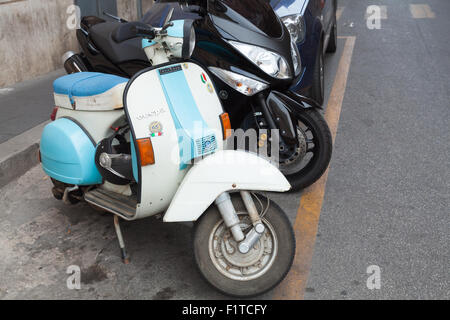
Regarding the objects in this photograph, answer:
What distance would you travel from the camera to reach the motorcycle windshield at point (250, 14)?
379cm

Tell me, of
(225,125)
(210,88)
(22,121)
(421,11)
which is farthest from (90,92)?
(421,11)

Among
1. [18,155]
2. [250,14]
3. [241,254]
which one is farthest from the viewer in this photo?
[18,155]

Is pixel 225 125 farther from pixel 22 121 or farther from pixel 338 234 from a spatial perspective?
pixel 22 121

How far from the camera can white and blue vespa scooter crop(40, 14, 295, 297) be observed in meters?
2.88

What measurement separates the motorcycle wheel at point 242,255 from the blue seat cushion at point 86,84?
0.99 meters

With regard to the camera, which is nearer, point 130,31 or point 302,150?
point 130,31

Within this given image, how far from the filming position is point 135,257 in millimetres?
3428

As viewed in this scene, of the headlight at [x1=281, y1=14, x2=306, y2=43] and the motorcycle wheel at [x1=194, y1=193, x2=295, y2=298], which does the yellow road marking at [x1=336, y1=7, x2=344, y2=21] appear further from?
the motorcycle wheel at [x1=194, y1=193, x2=295, y2=298]

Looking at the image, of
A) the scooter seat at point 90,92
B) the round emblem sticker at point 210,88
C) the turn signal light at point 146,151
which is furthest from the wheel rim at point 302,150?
the turn signal light at point 146,151

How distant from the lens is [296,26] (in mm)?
5258

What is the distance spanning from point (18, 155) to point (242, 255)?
253 centimetres

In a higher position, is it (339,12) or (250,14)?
(250,14)

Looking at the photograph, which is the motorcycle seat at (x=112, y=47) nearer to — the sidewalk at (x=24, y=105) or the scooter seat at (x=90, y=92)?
the scooter seat at (x=90, y=92)

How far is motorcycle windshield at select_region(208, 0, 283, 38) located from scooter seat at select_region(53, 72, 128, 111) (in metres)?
0.93
